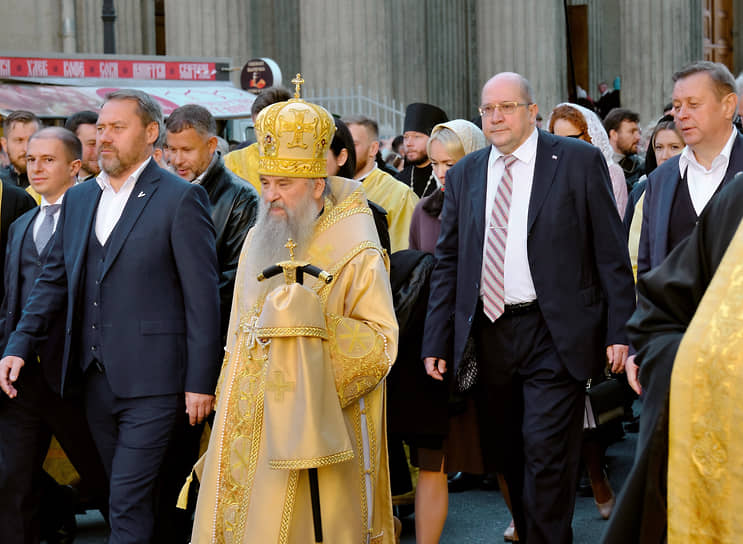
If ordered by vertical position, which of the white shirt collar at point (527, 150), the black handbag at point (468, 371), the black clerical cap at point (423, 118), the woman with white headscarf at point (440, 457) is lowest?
the woman with white headscarf at point (440, 457)

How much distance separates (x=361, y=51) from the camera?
66.0ft

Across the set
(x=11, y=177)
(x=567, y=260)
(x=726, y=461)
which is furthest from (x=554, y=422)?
(x=11, y=177)

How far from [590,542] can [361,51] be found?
1424 cm

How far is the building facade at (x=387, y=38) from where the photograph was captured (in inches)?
790

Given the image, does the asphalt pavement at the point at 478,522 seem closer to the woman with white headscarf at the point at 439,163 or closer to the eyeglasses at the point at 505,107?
the woman with white headscarf at the point at 439,163

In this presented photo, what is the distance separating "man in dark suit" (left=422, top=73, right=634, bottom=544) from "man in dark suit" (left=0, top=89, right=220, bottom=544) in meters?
1.14

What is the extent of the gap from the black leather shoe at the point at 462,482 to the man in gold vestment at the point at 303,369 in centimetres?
315

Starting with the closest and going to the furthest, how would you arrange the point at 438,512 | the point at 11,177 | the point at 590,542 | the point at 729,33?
1. the point at 438,512
2. the point at 590,542
3. the point at 11,177
4. the point at 729,33

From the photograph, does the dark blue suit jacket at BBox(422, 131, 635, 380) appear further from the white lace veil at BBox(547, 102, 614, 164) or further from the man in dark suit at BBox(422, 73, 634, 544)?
the white lace veil at BBox(547, 102, 614, 164)

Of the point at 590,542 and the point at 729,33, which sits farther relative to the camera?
the point at 729,33

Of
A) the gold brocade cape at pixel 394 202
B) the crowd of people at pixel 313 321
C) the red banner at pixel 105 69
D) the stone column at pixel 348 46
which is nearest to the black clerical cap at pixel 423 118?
the gold brocade cape at pixel 394 202

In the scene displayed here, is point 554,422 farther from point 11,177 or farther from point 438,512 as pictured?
point 11,177

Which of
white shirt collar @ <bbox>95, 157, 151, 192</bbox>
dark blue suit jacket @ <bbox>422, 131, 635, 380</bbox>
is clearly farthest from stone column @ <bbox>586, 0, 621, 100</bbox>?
white shirt collar @ <bbox>95, 157, 151, 192</bbox>

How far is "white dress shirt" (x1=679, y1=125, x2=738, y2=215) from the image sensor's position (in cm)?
579
